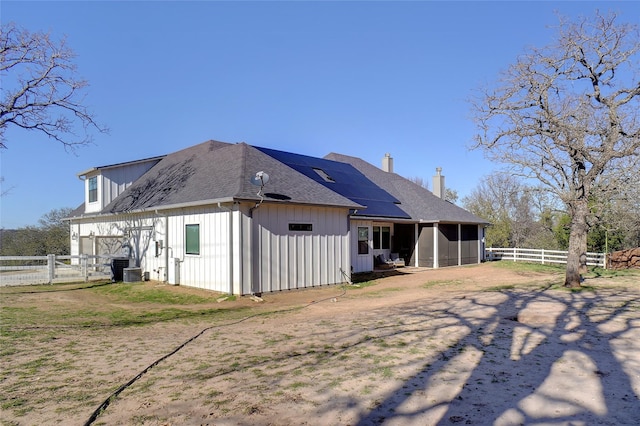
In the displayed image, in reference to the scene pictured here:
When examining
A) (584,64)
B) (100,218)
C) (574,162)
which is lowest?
(100,218)

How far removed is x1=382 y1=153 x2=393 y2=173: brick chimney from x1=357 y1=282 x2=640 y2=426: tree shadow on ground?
20683mm

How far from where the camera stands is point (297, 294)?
510 inches

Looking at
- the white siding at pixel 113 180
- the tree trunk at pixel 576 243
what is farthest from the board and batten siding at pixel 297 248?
the white siding at pixel 113 180

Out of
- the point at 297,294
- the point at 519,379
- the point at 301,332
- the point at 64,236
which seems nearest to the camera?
the point at 519,379

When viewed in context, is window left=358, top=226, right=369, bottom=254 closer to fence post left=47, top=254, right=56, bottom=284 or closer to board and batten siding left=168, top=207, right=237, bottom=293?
board and batten siding left=168, top=207, right=237, bottom=293

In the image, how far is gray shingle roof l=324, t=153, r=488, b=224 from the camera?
22578mm

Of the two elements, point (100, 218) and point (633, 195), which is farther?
point (100, 218)

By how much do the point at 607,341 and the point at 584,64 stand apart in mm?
10360

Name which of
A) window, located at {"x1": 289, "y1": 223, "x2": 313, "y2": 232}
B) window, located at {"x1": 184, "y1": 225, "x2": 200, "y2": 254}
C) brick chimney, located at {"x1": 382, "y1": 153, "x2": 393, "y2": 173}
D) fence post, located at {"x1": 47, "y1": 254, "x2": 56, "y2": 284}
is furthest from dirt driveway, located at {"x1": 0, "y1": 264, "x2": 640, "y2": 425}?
brick chimney, located at {"x1": 382, "y1": 153, "x2": 393, "y2": 173}

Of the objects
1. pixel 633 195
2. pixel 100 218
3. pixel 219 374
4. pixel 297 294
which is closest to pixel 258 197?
pixel 297 294

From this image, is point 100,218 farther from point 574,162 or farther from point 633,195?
point 633,195

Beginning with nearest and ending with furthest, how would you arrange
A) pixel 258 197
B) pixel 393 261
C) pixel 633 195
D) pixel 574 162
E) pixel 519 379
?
1. pixel 519 379
2. pixel 258 197
3. pixel 574 162
4. pixel 633 195
5. pixel 393 261

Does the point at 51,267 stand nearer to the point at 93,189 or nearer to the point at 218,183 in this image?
the point at 93,189

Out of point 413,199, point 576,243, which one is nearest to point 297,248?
point 576,243
